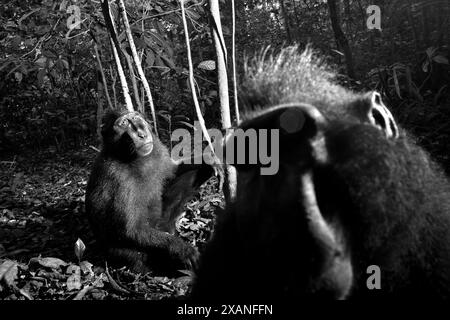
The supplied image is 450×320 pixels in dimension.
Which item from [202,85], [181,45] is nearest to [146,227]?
[202,85]

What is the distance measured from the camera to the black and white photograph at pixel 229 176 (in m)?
1.62

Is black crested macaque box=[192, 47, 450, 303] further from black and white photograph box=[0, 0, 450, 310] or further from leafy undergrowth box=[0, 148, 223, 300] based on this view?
leafy undergrowth box=[0, 148, 223, 300]

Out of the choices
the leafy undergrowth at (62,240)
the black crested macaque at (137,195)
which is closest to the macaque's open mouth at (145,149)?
the black crested macaque at (137,195)

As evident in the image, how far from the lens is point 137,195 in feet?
15.7

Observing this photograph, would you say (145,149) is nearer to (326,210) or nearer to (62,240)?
(62,240)

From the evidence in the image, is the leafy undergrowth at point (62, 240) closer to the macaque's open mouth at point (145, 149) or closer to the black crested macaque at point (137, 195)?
the black crested macaque at point (137, 195)

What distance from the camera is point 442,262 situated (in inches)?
76.9

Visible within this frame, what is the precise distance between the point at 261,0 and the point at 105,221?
416 inches

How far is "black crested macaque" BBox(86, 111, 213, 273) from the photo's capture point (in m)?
4.45

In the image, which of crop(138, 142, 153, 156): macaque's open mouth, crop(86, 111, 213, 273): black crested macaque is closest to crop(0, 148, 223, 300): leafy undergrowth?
crop(86, 111, 213, 273): black crested macaque

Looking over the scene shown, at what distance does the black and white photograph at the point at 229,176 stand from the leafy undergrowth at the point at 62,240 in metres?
0.03

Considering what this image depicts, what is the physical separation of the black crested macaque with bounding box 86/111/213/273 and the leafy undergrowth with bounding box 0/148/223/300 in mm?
217

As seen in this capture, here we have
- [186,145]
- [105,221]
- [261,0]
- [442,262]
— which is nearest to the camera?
[442,262]

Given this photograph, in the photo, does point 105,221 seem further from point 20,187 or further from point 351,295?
point 20,187
